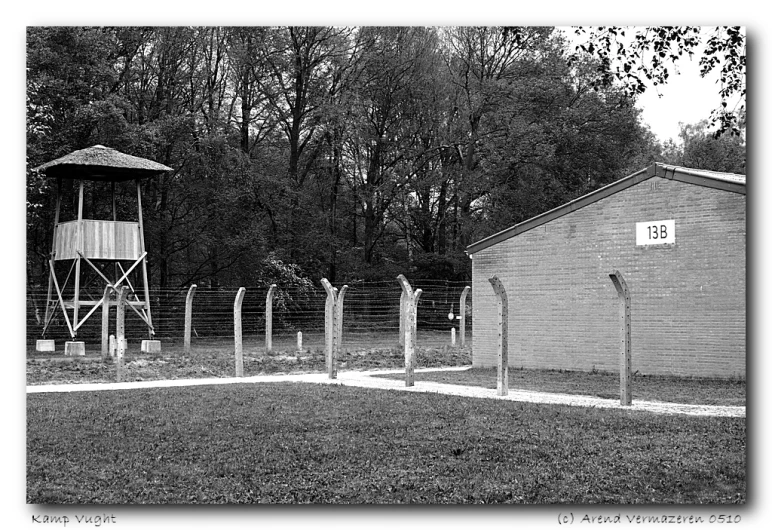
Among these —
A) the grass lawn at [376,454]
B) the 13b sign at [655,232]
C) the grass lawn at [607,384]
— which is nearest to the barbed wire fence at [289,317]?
the grass lawn at [607,384]

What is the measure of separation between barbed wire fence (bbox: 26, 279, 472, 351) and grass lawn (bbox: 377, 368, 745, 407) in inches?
252

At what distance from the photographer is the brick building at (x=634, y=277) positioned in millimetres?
15203

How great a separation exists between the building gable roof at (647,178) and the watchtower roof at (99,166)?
25.3ft

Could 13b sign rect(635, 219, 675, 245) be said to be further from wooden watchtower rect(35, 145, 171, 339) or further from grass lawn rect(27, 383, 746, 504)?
wooden watchtower rect(35, 145, 171, 339)

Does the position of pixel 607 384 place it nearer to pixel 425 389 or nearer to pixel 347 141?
pixel 425 389

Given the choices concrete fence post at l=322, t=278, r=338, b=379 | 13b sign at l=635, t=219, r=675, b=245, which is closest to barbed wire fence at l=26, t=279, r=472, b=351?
concrete fence post at l=322, t=278, r=338, b=379

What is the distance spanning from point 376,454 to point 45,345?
1085cm

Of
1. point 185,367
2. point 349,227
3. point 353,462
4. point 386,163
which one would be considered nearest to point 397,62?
point 386,163

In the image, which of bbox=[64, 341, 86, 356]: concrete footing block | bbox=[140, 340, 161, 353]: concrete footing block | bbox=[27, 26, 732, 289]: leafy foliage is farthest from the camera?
bbox=[27, 26, 732, 289]: leafy foliage

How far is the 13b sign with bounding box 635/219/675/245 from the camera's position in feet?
52.6

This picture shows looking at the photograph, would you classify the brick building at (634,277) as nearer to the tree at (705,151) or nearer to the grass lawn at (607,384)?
the grass lawn at (607,384)

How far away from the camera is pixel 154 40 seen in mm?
24125

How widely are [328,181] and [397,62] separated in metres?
4.98

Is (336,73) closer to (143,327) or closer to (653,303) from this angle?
(143,327)
